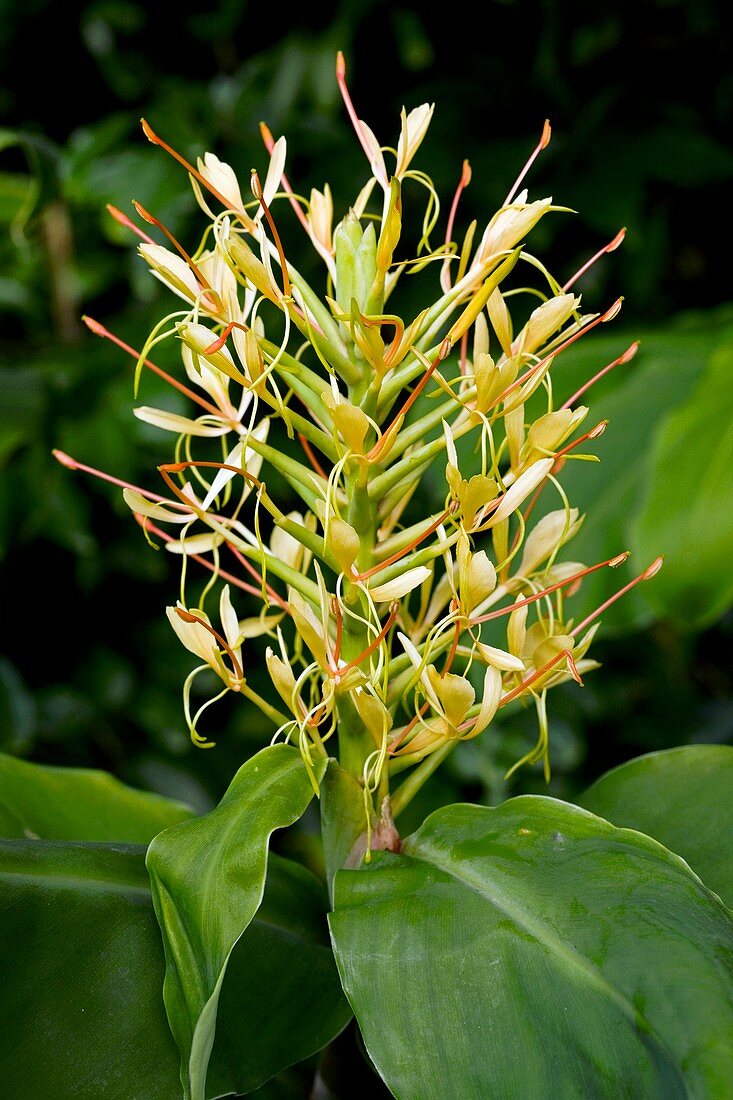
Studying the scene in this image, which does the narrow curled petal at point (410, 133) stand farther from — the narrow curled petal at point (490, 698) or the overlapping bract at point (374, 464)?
the narrow curled petal at point (490, 698)

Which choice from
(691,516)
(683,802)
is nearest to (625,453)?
(691,516)

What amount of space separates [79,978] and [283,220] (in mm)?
853

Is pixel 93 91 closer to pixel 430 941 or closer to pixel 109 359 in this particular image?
pixel 109 359

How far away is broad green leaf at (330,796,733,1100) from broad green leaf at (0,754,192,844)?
0.17 meters

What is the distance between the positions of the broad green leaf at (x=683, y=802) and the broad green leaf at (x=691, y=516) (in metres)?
0.21

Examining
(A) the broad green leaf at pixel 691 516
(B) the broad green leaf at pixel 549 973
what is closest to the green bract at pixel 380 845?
(B) the broad green leaf at pixel 549 973

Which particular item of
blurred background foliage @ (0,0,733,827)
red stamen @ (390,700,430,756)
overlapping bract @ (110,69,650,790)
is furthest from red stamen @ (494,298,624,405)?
blurred background foliage @ (0,0,733,827)

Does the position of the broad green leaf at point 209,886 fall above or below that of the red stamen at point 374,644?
below

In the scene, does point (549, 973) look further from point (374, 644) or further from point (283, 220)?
point (283, 220)

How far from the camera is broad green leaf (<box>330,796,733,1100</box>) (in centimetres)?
29

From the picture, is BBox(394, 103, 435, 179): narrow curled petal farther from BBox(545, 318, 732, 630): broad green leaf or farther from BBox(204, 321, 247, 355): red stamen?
BBox(545, 318, 732, 630): broad green leaf

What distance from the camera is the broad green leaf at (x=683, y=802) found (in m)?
0.41

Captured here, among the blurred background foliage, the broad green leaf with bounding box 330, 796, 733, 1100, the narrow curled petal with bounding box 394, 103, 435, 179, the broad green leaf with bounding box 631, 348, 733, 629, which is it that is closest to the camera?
the broad green leaf with bounding box 330, 796, 733, 1100

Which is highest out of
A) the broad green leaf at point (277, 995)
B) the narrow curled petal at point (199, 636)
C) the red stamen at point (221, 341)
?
the red stamen at point (221, 341)
